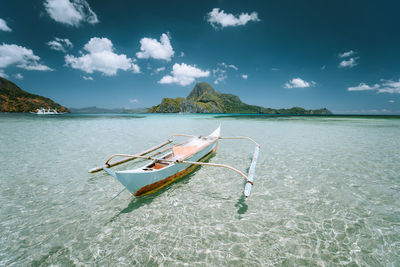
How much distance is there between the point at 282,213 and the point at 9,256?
7.59 metres

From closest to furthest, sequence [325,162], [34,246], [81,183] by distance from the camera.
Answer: [34,246], [81,183], [325,162]

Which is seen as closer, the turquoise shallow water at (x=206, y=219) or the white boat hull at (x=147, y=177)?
the turquoise shallow water at (x=206, y=219)

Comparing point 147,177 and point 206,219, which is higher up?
point 147,177

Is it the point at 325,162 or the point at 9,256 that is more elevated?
the point at 325,162

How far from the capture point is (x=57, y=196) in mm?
6230

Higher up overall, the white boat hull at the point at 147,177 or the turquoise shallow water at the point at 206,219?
the white boat hull at the point at 147,177

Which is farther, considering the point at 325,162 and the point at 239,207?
the point at 325,162

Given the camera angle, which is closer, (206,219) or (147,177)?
(206,219)

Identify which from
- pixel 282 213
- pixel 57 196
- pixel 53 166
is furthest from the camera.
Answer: pixel 53 166

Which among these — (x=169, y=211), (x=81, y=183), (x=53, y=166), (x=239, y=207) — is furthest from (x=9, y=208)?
(x=239, y=207)

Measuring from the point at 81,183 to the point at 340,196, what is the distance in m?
11.2

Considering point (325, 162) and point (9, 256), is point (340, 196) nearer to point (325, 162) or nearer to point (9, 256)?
point (325, 162)

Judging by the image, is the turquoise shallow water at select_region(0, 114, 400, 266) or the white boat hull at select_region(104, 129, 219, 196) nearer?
the turquoise shallow water at select_region(0, 114, 400, 266)

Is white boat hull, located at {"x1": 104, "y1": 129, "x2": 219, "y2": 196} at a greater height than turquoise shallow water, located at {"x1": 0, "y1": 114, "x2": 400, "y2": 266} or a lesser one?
greater
